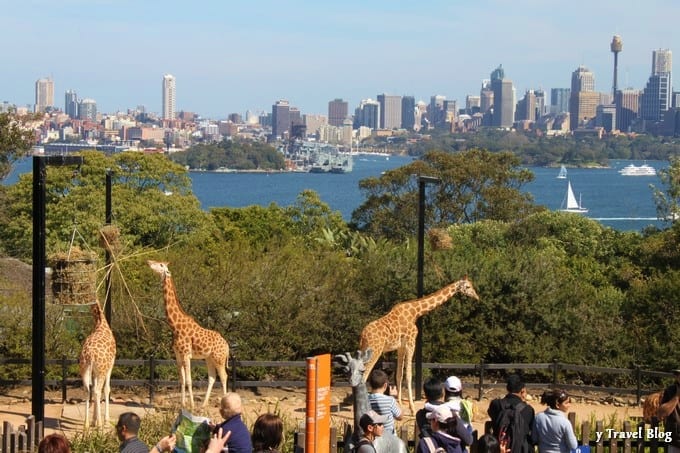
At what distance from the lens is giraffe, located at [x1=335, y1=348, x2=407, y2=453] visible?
975 cm

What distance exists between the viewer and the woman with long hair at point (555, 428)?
1090 centimetres

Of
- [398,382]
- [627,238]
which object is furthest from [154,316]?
[627,238]

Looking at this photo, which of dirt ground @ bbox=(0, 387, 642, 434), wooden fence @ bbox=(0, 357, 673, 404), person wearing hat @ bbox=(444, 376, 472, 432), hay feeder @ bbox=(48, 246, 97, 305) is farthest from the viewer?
wooden fence @ bbox=(0, 357, 673, 404)

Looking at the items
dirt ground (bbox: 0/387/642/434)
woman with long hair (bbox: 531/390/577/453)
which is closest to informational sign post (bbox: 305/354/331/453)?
woman with long hair (bbox: 531/390/577/453)

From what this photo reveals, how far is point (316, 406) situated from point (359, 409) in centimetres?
74

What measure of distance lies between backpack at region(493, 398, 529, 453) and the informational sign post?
1.74 metres

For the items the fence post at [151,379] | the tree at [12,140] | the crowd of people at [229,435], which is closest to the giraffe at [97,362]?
the fence post at [151,379]

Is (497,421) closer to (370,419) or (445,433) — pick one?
(445,433)

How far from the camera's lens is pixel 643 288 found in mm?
22422

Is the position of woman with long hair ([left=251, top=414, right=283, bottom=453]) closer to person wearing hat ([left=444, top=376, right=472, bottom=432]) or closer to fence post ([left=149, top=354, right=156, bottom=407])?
person wearing hat ([left=444, top=376, right=472, bottom=432])

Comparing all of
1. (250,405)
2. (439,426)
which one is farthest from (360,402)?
(250,405)

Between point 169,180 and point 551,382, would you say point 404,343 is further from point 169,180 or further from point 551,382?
point 169,180

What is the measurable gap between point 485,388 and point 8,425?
9.52 metres

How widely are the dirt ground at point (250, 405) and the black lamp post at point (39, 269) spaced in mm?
2186
